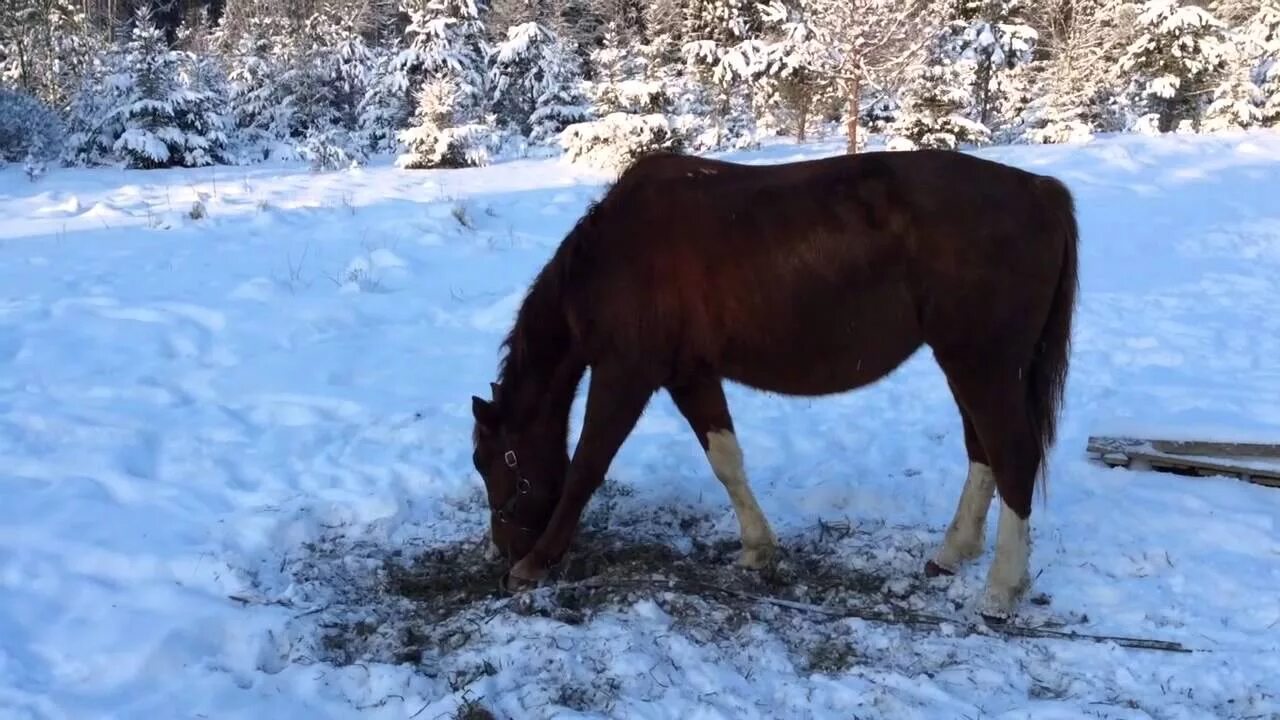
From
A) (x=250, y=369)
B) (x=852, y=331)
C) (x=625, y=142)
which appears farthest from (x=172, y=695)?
(x=625, y=142)

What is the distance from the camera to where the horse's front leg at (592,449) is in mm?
3852

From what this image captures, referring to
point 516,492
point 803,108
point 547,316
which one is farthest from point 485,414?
point 803,108

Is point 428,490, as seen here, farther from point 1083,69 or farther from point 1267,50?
point 1267,50

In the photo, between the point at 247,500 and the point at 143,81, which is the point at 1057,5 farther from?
the point at 247,500

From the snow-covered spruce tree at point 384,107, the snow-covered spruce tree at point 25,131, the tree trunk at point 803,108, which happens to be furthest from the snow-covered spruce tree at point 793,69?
the snow-covered spruce tree at point 25,131

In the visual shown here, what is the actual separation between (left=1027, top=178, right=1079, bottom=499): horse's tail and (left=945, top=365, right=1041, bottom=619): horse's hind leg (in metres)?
0.10

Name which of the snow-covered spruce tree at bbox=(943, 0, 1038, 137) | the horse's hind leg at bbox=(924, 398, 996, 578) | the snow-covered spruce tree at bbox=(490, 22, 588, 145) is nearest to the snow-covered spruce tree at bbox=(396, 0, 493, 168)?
the snow-covered spruce tree at bbox=(490, 22, 588, 145)

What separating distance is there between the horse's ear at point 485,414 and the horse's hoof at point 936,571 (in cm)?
210

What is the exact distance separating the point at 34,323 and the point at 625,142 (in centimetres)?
972

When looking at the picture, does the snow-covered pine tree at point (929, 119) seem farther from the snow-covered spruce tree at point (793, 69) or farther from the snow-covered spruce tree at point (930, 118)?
the snow-covered spruce tree at point (793, 69)

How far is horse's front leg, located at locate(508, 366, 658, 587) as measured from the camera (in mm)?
3852

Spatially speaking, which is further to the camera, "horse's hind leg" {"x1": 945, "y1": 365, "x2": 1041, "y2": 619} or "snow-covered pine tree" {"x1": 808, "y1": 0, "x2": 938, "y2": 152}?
A: "snow-covered pine tree" {"x1": 808, "y1": 0, "x2": 938, "y2": 152}

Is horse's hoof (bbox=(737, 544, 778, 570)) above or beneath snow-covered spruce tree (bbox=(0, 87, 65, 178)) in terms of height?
beneath

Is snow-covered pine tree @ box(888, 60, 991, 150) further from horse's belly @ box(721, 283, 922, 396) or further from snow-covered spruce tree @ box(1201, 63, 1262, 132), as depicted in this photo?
horse's belly @ box(721, 283, 922, 396)
